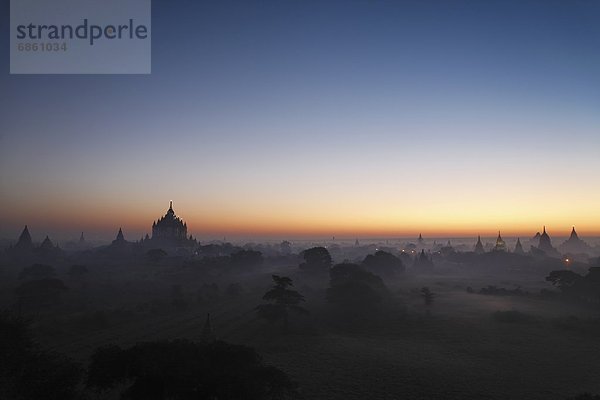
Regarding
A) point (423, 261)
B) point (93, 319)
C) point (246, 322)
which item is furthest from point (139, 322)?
point (423, 261)

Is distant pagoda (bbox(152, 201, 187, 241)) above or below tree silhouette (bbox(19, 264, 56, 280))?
above

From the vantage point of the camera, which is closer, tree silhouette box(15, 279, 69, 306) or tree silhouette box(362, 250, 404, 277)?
tree silhouette box(15, 279, 69, 306)

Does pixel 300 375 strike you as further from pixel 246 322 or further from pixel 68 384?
pixel 246 322

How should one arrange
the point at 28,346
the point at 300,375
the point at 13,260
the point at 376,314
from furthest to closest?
1. the point at 13,260
2. the point at 376,314
3. the point at 300,375
4. the point at 28,346

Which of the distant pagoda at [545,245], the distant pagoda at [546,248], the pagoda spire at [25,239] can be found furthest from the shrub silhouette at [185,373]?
the distant pagoda at [545,245]

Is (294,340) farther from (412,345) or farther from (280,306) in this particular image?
(412,345)

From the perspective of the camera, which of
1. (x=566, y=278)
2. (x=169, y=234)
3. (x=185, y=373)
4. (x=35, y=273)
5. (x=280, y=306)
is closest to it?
(x=185, y=373)

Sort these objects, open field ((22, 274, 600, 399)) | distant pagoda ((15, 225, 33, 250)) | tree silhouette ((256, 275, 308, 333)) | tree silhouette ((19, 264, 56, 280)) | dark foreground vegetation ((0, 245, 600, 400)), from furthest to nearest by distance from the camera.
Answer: distant pagoda ((15, 225, 33, 250))
tree silhouette ((19, 264, 56, 280))
tree silhouette ((256, 275, 308, 333))
open field ((22, 274, 600, 399))
dark foreground vegetation ((0, 245, 600, 400))

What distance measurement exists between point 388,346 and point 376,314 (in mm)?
13877

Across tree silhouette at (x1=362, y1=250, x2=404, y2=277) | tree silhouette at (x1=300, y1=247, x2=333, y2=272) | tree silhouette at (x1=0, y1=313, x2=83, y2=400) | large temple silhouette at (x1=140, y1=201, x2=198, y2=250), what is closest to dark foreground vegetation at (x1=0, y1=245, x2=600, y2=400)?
tree silhouette at (x1=0, y1=313, x2=83, y2=400)

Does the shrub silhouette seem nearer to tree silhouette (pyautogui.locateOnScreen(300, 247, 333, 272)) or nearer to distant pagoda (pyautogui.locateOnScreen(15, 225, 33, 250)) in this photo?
tree silhouette (pyautogui.locateOnScreen(300, 247, 333, 272))

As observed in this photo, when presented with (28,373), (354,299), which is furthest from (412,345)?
(28,373)

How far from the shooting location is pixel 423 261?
116 metres

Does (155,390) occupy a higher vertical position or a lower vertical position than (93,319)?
higher
